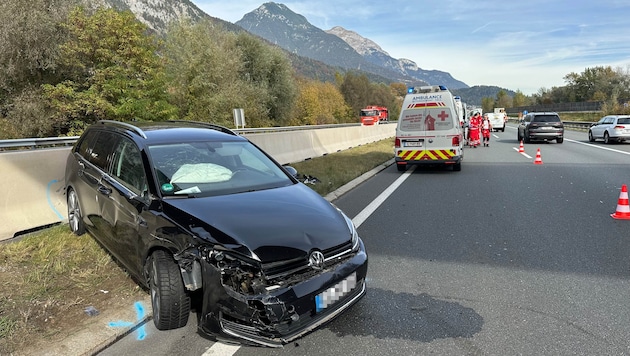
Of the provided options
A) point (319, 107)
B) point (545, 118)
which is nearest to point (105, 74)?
point (545, 118)

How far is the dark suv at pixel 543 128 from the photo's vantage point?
75.7 feet

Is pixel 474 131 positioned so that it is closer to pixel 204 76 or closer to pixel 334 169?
pixel 334 169

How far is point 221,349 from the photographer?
3.01m

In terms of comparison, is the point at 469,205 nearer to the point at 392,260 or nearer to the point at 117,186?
the point at 392,260

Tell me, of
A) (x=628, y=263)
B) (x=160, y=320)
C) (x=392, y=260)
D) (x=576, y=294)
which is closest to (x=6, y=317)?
(x=160, y=320)

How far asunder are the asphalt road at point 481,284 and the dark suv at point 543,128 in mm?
16558

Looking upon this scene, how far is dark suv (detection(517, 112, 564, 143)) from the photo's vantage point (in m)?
23.1

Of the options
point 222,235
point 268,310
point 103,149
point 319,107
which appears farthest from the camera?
point 319,107

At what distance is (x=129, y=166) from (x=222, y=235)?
1652 mm

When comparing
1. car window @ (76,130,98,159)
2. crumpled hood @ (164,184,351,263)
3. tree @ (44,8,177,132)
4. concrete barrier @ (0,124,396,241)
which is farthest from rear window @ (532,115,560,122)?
concrete barrier @ (0,124,396,241)

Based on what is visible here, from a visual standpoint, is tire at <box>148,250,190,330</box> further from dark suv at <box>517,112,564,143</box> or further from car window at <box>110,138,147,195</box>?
dark suv at <box>517,112,564,143</box>

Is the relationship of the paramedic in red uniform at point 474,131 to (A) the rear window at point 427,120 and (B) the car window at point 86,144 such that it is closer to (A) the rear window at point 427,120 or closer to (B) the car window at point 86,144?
(A) the rear window at point 427,120

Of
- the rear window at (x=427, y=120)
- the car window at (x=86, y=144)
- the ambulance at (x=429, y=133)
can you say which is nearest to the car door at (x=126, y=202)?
the car window at (x=86, y=144)

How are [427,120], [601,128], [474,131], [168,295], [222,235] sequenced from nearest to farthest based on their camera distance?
[222,235], [168,295], [427,120], [474,131], [601,128]
